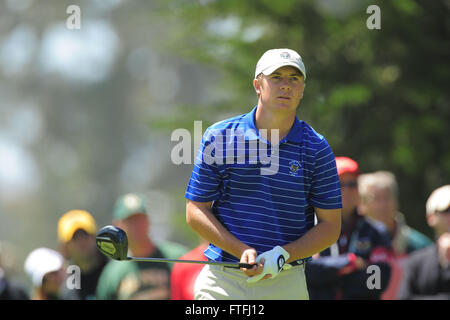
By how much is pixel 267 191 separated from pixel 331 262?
1.55m

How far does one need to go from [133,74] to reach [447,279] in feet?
125

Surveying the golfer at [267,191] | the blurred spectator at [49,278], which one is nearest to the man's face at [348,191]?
the golfer at [267,191]

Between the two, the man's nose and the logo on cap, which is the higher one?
the logo on cap

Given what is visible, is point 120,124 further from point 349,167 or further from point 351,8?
point 349,167

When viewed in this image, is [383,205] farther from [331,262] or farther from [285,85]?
[285,85]

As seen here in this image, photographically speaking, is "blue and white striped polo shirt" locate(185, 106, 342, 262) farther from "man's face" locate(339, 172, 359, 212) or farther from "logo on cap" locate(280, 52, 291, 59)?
"man's face" locate(339, 172, 359, 212)

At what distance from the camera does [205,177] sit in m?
4.47

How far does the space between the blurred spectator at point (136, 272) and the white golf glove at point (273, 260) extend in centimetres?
344

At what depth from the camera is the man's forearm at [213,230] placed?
14.2ft

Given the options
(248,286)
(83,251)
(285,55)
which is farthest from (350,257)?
(83,251)

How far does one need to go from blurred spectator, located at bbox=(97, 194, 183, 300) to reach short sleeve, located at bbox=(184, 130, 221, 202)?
3.17 meters

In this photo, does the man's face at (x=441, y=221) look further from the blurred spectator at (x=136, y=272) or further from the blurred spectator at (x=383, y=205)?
the blurred spectator at (x=136, y=272)

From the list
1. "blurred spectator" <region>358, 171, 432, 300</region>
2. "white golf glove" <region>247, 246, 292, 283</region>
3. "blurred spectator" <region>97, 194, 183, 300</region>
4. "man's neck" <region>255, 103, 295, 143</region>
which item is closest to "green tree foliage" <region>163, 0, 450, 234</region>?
"blurred spectator" <region>358, 171, 432, 300</region>

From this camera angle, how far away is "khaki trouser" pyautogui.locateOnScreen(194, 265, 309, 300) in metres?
4.44
